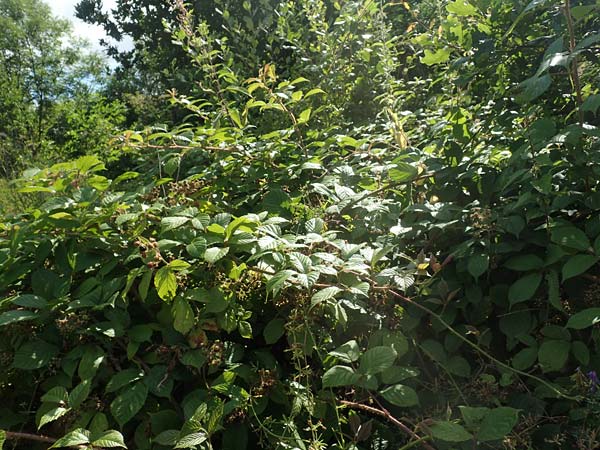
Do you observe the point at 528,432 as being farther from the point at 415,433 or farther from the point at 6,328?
the point at 6,328

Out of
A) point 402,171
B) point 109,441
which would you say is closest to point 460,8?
point 402,171

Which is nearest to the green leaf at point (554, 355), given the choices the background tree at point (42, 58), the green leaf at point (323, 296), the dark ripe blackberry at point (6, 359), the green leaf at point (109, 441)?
the green leaf at point (323, 296)

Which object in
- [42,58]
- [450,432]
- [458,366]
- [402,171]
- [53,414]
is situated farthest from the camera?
[42,58]

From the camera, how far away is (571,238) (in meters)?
1.39

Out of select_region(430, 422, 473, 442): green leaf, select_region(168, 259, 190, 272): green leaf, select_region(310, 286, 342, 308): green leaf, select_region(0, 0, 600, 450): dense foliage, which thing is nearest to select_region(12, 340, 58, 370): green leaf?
select_region(0, 0, 600, 450): dense foliage

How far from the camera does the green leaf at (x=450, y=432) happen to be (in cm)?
116

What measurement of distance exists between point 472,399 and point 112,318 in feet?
3.02

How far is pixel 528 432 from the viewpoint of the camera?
138 centimetres

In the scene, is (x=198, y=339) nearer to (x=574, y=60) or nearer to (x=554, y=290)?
(x=554, y=290)

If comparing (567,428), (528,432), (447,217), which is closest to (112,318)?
(447,217)

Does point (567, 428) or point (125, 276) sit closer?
point (567, 428)

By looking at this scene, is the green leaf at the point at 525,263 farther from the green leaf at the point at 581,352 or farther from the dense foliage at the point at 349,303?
the green leaf at the point at 581,352

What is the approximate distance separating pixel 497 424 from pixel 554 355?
1.00ft

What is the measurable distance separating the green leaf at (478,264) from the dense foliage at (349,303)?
1cm
